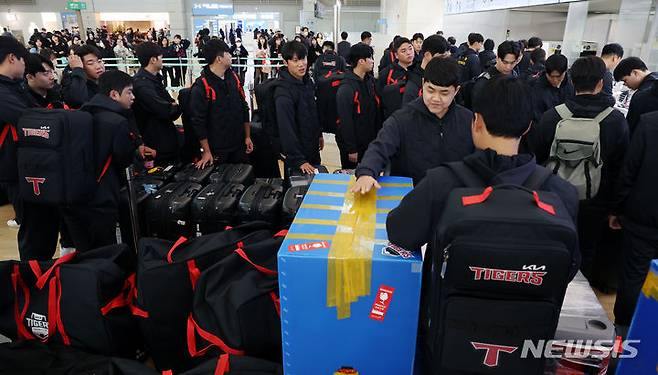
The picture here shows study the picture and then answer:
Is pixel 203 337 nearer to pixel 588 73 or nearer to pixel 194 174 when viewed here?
pixel 194 174

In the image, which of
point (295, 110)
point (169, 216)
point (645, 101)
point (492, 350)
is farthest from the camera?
point (295, 110)

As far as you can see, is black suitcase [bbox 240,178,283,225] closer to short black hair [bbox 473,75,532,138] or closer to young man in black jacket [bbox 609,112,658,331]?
short black hair [bbox 473,75,532,138]

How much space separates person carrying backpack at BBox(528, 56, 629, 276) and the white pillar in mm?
6163

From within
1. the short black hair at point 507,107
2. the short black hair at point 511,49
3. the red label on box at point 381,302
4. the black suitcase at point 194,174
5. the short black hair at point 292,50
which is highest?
the short black hair at point 511,49

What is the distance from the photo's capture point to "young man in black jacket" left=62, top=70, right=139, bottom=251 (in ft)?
8.09

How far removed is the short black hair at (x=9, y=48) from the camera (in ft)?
8.68

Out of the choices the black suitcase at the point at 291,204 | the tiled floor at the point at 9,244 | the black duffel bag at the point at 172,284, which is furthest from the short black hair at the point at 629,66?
the black duffel bag at the point at 172,284

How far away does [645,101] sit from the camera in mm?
2920

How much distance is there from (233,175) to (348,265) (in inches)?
77.0

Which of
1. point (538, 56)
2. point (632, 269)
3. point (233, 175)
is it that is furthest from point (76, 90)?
point (538, 56)

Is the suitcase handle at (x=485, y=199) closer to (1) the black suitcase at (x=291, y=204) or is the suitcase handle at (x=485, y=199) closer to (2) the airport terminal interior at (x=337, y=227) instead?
(2) the airport terminal interior at (x=337, y=227)

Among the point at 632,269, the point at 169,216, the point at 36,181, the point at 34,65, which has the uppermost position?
the point at 34,65

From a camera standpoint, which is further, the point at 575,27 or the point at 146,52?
the point at 575,27

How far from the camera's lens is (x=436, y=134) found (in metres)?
2.05
